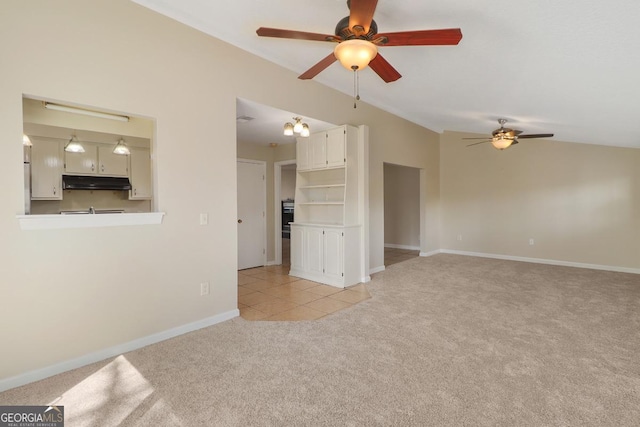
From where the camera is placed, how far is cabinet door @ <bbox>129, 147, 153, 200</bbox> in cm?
522

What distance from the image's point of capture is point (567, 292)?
440 centimetres

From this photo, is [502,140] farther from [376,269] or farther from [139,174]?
[139,174]

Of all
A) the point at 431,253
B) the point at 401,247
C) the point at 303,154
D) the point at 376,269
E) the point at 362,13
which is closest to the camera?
the point at 362,13

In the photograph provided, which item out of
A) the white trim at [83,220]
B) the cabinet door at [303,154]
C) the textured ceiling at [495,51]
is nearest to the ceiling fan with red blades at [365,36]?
the textured ceiling at [495,51]

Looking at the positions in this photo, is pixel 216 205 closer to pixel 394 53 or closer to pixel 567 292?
pixel 394 53

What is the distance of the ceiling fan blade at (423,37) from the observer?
6.82 feet

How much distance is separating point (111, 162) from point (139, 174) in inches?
17.1

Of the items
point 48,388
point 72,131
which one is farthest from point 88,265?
point 72,131

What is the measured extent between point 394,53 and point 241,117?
215cm

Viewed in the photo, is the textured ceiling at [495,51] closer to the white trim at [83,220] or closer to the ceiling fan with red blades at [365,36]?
the ceiling fan with red blades at [365,36]

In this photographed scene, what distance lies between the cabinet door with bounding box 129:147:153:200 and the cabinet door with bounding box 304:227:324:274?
2.81 m

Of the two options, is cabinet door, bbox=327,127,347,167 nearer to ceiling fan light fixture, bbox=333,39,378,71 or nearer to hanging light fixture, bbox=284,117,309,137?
hanging light fixture, bbox=284,117,309,137

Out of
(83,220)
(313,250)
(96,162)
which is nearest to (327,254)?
(313,250)

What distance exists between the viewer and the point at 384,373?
2.29 meters
